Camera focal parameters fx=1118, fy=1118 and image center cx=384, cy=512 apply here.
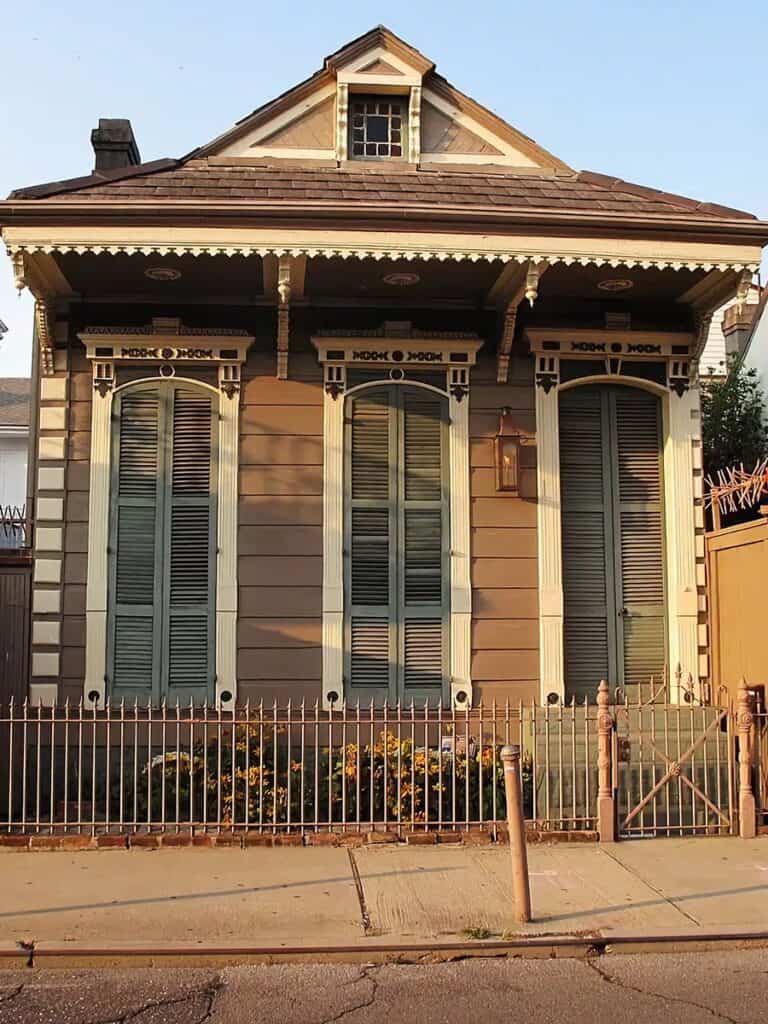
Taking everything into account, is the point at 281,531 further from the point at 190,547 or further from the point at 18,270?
the point at 18,270

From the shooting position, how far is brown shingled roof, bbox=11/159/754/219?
10.6 metres

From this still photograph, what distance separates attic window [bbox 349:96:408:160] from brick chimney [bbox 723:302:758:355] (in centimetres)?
1168

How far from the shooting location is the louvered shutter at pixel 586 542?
37.8 ft

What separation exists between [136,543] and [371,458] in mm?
2539

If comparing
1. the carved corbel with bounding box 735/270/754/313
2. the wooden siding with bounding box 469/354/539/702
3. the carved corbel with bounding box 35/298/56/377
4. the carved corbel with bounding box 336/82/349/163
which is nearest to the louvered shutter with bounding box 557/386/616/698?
the wooden siding with bounding box 469/354/539/702

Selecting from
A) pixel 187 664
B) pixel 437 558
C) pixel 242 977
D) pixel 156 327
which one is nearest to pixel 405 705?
pixel 437 558

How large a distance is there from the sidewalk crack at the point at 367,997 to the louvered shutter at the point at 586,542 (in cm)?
566

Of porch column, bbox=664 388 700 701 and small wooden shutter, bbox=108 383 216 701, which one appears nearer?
small wooden shutter, bbox=108 383 216 701

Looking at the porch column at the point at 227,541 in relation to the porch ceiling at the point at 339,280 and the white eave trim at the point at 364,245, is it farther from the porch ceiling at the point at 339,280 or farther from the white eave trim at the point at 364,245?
the white eave trim at the point at 364,245

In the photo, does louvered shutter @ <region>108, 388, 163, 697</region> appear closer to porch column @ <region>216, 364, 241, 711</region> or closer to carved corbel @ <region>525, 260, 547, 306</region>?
porch column @ <region>216, 364, 241, 711</region>

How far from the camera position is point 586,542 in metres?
11.7

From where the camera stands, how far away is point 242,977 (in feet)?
19.7

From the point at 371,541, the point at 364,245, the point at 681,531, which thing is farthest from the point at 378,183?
the point at 681,531

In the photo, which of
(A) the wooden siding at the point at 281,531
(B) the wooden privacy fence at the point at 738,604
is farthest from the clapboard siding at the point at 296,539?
(B) the wooden privacy fence at the point at 738,604
